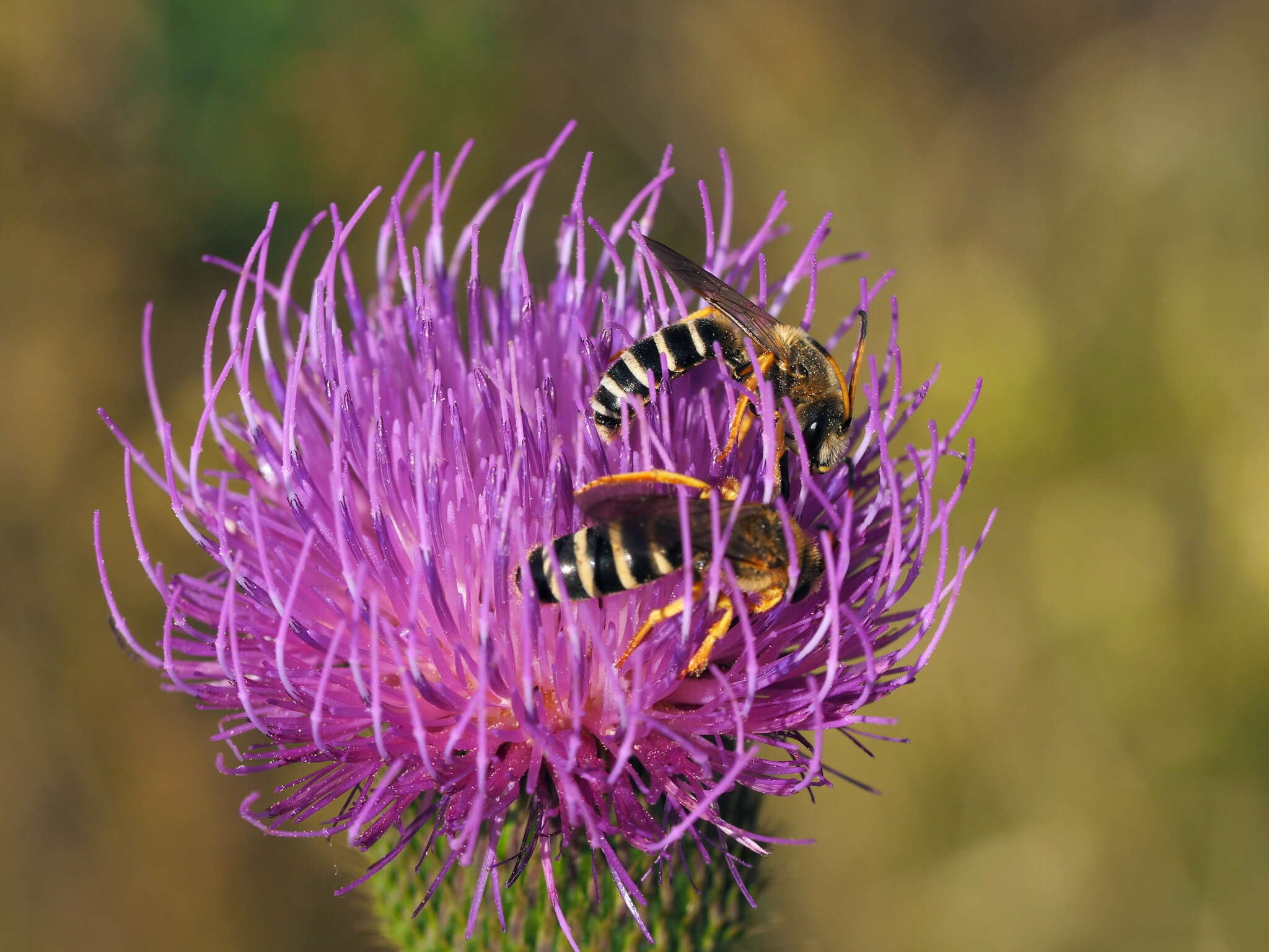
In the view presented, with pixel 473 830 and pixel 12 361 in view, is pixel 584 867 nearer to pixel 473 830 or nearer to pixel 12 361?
pixel 473 830

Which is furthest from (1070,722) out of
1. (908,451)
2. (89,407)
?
(89,407)

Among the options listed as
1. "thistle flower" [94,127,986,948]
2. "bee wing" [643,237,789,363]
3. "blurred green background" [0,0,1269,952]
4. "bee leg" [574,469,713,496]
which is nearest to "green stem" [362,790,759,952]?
"thistle flower" [94,127,986,948]

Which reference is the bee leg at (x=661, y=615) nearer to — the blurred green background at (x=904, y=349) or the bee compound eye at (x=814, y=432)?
the bee compound eye at (x=814, y=432)

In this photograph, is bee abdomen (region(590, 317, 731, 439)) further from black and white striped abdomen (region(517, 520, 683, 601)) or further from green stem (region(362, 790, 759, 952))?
green stem (region(362, 790, 759, 952))

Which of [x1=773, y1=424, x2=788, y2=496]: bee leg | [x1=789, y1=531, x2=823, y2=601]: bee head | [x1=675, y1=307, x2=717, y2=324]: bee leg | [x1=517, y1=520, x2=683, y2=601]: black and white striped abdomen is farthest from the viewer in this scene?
[x1=675, y1=307, x2=717, y2=324]: bee leg

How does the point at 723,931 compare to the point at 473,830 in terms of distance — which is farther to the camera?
the point at 723,931

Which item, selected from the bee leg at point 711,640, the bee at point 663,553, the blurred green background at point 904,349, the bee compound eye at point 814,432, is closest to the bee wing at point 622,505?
the bee at point 663,553

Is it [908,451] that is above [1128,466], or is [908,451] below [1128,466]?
below

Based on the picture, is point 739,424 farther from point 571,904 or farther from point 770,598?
point 571,904
